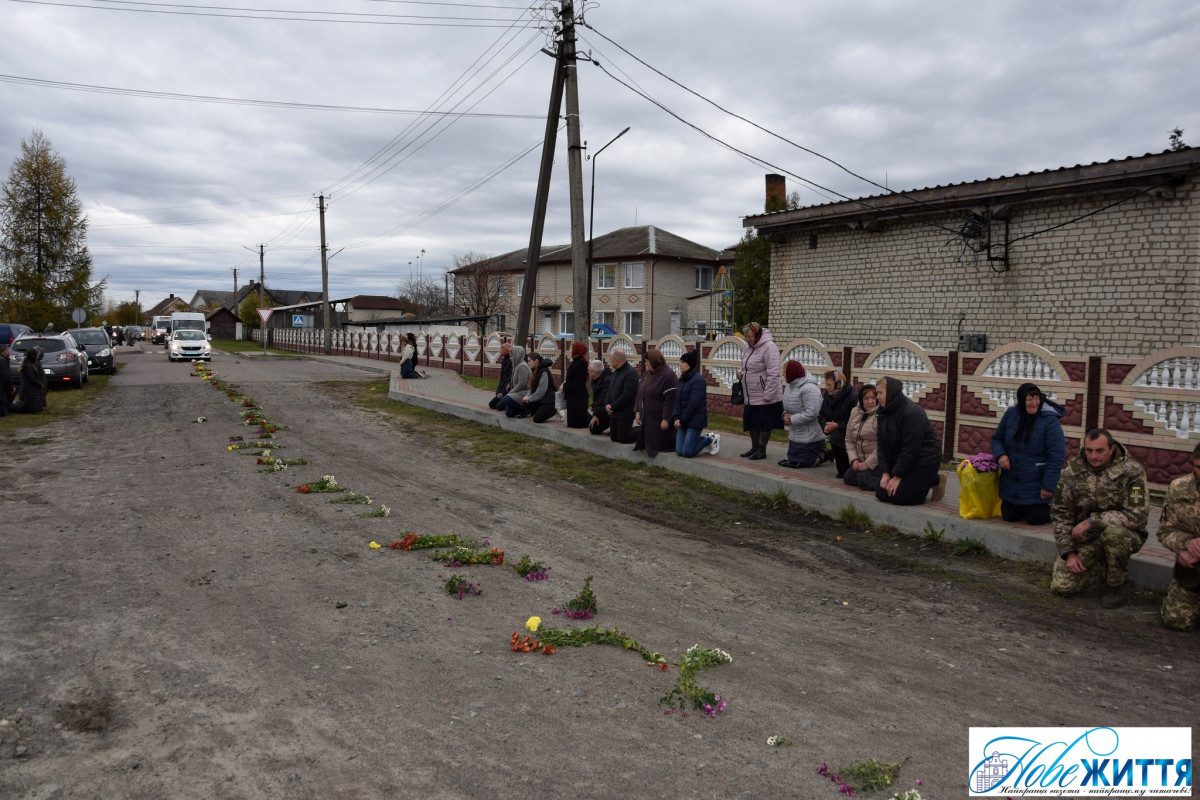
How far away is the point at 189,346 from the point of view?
118 ft

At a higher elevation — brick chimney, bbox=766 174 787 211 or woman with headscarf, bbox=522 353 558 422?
brick chimney, bbox=766 174 787 211

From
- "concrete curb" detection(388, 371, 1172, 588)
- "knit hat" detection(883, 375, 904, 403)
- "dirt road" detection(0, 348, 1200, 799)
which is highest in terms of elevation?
"knit hat" detection(883, 375, 904, 403)

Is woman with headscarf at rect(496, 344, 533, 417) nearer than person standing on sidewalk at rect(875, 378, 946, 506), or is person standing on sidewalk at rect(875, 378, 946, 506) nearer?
person standing on sidewalk at rect(875, 378, 946, 506)

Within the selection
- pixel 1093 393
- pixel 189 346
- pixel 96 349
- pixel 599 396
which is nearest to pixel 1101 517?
pixel 1093 393

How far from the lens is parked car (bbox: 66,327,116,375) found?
1065 inches

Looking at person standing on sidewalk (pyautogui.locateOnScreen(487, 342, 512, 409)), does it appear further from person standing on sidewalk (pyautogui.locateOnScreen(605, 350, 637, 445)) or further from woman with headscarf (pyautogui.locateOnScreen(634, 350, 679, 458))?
woman with headscarf (pyautogui.locateOnScreen(634, 350, 679, 458))

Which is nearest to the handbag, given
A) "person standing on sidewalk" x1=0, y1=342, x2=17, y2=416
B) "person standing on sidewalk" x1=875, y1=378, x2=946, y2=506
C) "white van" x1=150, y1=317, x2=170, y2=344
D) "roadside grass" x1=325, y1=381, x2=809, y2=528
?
"roadside grass" x1=325, y1=381, x2=809, y2=528

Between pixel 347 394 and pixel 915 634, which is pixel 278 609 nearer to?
pixel 915 634

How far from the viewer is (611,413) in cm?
1184

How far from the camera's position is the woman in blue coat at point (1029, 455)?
662 cm

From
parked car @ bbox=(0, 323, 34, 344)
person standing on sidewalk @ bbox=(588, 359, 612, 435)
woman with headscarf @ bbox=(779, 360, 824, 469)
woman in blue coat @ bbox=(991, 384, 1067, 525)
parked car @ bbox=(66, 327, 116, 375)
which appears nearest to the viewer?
woman in blue coat @ bbox=(991, 384, 1067, 525)

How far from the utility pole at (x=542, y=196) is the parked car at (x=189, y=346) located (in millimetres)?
22670

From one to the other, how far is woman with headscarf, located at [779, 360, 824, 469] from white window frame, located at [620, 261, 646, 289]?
1688 inches

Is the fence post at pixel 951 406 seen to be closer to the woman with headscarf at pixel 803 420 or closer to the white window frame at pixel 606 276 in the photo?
the woman with headscarf at pixel 803 420
